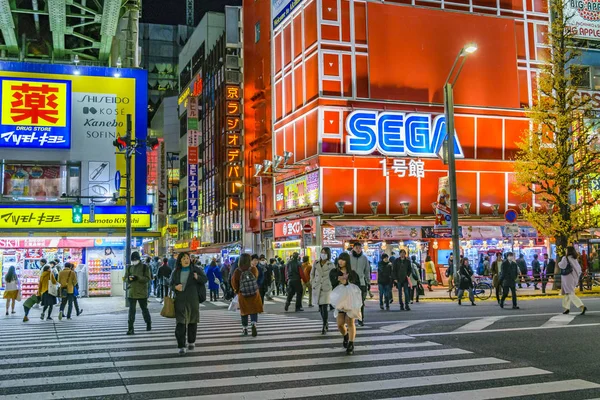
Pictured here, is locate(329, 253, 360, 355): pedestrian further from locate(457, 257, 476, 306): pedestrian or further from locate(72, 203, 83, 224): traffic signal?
locate(72, 203, 83, 224): traffic signal

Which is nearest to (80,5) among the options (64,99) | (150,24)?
(64,99)

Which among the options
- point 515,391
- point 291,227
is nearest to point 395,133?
point 291,227

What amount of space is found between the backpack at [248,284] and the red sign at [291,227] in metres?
21.9

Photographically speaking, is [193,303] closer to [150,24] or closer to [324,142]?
[324,142]

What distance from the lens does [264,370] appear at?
9039mm

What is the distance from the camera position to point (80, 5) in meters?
25.6

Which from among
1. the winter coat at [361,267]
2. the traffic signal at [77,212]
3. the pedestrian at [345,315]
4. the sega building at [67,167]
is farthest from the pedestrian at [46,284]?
the pedestrian at [345,315]

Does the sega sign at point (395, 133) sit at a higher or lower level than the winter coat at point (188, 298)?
higher

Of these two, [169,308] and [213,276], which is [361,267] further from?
[213,276]

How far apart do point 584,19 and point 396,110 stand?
40.7 ft

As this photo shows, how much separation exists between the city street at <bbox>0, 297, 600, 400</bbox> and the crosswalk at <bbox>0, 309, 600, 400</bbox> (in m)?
0.01

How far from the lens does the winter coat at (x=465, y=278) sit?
824 inches

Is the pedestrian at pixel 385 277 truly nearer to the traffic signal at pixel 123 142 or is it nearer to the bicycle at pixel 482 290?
the bicycle at pixel 482 290

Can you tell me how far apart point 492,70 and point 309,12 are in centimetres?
1221
